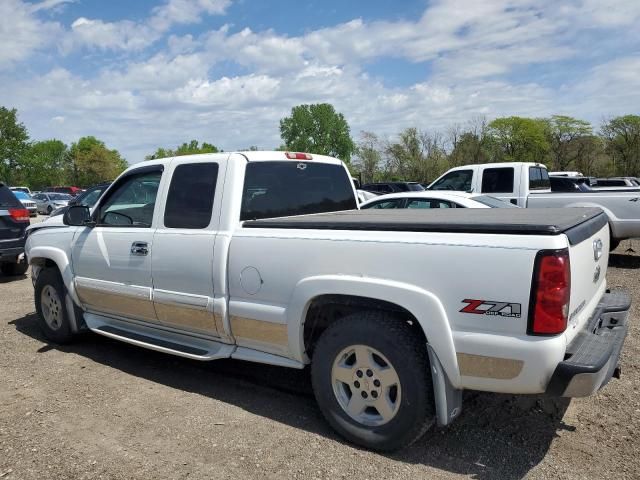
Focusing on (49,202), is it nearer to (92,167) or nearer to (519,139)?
(92,167)

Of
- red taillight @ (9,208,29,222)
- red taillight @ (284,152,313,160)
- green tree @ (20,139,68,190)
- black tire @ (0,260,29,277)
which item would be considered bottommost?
black tire @ (0,260,29,277)

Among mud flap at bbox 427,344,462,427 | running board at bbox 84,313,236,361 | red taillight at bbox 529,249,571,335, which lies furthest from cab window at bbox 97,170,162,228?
red taillight at bbox 529,249,571,335

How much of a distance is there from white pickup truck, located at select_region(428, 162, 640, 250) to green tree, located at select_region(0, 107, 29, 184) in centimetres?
5820

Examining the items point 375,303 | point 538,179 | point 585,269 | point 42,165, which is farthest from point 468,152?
point 42,165

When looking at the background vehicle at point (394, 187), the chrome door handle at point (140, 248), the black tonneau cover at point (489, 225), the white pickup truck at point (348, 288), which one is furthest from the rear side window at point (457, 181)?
the background vehicle at point (394, 187)

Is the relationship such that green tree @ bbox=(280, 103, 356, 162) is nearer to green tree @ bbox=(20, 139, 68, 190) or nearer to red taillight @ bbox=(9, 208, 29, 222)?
green tree @ bbox=(20, 139, 68, 190)

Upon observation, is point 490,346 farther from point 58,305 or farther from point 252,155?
point 58,305

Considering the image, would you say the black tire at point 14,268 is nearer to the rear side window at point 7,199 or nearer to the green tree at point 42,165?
the rear side window at point 7,199

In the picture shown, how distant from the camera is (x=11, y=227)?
9273mm

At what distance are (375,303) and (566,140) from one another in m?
60.3

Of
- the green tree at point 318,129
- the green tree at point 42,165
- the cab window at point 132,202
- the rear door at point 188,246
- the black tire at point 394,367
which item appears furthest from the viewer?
the green tree at point 318,129

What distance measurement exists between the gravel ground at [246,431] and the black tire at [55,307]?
511mm

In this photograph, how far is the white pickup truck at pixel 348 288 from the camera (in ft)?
9.07

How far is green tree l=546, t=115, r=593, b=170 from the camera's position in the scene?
50.9 m
